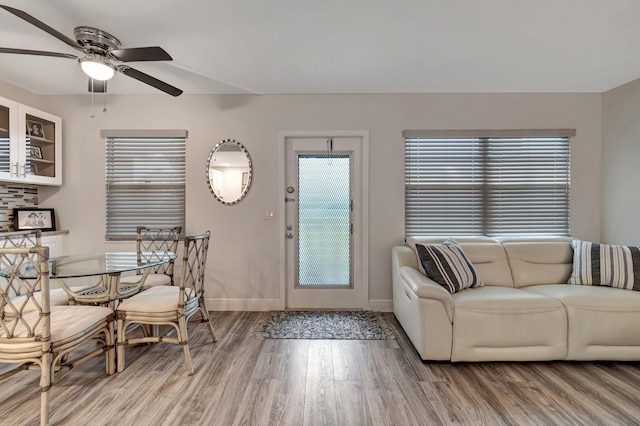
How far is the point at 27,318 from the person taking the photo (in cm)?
187

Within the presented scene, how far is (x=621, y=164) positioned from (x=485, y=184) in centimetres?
132

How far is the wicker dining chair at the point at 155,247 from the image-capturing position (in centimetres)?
285

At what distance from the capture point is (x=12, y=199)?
10.6ft

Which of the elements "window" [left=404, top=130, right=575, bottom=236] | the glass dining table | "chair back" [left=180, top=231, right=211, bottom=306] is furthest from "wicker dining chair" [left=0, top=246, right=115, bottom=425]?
"window" [left=404, top=130, right=575, bottom=236]

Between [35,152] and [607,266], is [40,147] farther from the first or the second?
[607,266]

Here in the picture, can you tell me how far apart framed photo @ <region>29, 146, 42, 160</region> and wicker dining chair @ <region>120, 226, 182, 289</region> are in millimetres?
1337

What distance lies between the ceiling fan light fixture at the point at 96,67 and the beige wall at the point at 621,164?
4.75 meters

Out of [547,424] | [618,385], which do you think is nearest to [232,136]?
[547,424]

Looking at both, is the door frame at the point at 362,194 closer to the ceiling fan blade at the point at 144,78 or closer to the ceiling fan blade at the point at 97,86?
the ceiling fan blade at the point at 144,78

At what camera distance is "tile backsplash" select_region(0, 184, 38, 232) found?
3125 millimetres

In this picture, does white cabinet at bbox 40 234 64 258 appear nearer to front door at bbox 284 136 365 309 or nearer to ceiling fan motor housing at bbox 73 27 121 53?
ceiling fan motor housing at bbox 73 27 121 53

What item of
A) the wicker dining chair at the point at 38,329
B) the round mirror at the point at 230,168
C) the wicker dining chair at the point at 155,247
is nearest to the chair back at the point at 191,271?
the wicker dining chair at the point at 155,247

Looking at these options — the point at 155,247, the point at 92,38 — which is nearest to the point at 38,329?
the point at 155,247

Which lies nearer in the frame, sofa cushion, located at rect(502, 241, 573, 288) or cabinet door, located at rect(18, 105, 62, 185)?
sofa cushion, located at rect(502, 241, 573, 288)
